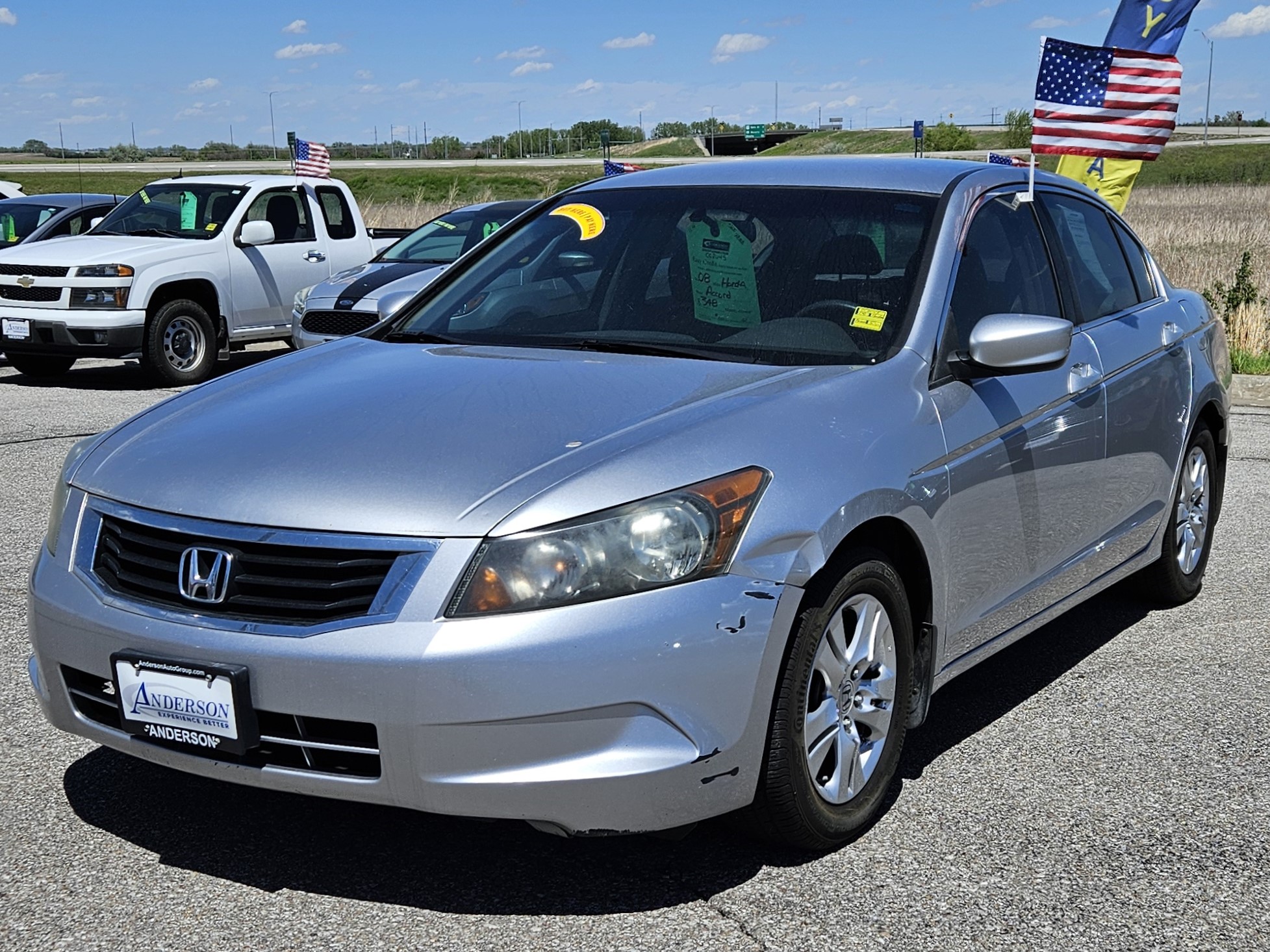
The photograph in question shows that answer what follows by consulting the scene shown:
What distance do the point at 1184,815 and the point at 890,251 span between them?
1.72m

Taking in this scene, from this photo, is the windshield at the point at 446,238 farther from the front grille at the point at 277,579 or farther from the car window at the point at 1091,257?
the front grille at the point at 277,579

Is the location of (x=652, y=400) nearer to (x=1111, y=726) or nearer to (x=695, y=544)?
(x=695, y=544)

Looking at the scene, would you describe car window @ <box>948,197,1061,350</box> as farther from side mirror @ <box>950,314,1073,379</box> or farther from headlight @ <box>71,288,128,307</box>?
headlight @ <box>71,288,128,307</box>

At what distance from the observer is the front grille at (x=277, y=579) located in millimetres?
3008

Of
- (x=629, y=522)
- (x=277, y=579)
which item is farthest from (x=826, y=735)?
(x=277, y=579)

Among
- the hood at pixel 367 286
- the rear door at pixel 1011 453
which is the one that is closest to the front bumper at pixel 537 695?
the rear door at pixel 1011 453

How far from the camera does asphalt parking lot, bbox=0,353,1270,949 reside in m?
3.17

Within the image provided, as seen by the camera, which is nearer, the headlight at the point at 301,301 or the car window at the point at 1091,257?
the car window at the point at 1091,257

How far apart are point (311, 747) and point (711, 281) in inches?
75.6

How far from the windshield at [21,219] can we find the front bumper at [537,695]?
14045 mm

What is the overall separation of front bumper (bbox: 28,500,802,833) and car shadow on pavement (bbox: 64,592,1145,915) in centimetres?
34

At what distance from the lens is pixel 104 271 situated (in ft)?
41.9

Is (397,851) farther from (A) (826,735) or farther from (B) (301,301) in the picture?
(B) (301,301)

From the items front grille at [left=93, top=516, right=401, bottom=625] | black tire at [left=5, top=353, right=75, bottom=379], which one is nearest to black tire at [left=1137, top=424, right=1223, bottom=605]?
front grille at [left=93, top=516, right=401, bottom=625]
